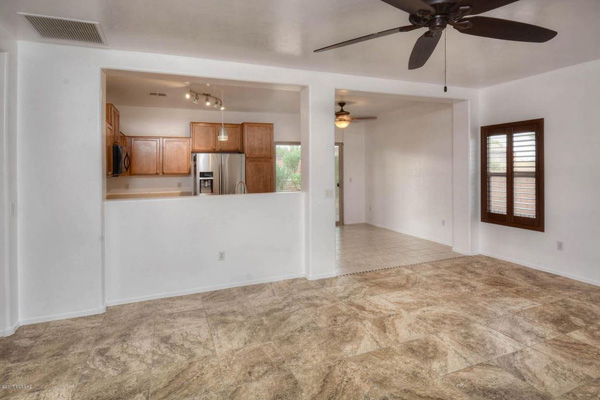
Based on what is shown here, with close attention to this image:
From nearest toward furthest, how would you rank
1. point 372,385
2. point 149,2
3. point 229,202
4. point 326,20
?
point 372,385 → point 149,2 → point 326,20 → point 229,202

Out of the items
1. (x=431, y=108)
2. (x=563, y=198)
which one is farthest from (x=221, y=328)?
(x=431, y=108)

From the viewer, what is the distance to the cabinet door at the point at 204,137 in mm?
6480

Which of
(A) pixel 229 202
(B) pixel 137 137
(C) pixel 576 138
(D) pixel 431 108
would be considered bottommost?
(A) pixel 229 202

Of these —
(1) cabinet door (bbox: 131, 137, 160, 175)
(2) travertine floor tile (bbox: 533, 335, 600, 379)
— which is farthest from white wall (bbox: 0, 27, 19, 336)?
(2) travertine floor tile (bbox: 533, 335, 600, 379)

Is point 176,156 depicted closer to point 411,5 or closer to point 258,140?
point 258,140

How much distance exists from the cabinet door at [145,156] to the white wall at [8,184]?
3.25 meters

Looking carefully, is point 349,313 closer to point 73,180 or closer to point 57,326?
point 57,326

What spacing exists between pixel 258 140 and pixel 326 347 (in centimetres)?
496

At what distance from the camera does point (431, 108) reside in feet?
20.3

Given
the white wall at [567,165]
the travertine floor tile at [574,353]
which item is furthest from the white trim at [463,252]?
the travertine floor tile at [574,353]

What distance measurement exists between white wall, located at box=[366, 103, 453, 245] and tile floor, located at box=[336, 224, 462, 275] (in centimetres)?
39

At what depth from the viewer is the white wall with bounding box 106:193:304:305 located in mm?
3475

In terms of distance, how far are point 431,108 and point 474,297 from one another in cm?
386

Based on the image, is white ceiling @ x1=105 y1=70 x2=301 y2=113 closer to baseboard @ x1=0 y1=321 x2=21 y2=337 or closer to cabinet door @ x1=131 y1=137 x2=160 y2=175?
cabinet door @ x1=131 y1=137 x2=160 y2=175
